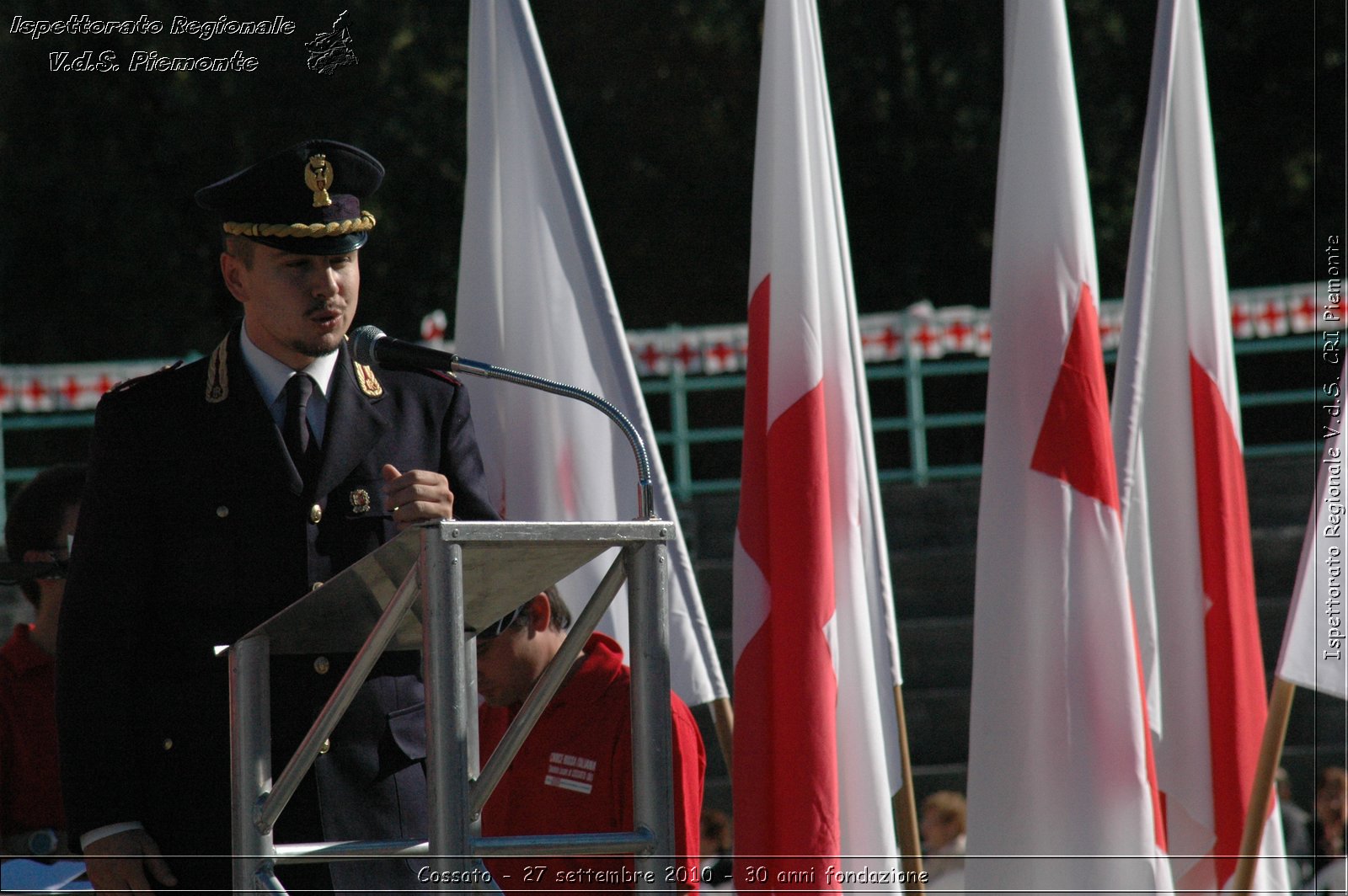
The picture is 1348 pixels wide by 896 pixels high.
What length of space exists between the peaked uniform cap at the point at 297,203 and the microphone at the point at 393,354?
0.57 m

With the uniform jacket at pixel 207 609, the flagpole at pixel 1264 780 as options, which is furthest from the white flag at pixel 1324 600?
the uniform jacket at pixel 207 609

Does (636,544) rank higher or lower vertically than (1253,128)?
lower

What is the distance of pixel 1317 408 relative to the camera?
366cm

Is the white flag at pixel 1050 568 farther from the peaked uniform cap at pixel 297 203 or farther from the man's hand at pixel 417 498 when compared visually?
the man's hand at pixel 417 498

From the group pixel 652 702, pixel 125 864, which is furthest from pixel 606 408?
pixel 125 864

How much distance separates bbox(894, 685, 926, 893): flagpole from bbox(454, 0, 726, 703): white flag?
43cm

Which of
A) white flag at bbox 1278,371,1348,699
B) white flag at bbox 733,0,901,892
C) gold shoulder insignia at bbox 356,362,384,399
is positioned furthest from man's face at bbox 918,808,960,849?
gold shoulder insignia at bbox 356,362,384,399

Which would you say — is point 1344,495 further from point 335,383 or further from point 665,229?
point 665,229

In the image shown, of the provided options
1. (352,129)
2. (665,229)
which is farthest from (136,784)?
(665,229)

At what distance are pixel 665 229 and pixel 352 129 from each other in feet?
8.88

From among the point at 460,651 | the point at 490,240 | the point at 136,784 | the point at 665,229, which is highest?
the point at 665,229

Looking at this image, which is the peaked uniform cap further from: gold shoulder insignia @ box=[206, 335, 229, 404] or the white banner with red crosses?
the white banner with red crosses

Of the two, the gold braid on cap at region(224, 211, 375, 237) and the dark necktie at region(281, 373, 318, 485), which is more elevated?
the gold braid on cap at region(224, 211, 375, 237)

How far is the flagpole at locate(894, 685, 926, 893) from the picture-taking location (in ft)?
12.3
